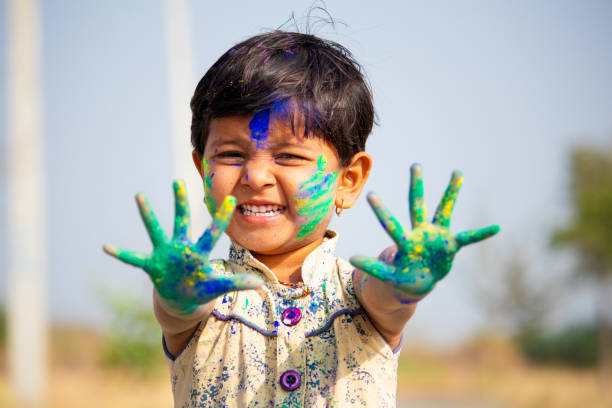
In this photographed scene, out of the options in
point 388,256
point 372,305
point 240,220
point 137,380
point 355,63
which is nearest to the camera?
point 388,256

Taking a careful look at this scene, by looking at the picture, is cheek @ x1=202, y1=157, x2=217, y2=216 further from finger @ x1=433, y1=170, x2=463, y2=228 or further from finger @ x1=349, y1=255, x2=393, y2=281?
finger @ x1=433, y1=170, x2=463, y2=228

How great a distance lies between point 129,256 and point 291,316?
0.61 metres

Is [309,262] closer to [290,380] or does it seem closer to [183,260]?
[290,380]

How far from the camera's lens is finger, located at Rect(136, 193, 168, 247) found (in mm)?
1730

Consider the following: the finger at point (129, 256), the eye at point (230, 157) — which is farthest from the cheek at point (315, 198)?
the finger at point (129, 256)

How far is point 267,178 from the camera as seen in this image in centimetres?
208

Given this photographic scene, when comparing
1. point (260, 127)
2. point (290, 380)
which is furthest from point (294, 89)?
point (290, 380)

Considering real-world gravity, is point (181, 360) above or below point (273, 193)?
below

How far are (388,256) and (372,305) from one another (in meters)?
0.21

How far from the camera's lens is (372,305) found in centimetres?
202

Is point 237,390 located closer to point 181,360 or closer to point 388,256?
point 181,360

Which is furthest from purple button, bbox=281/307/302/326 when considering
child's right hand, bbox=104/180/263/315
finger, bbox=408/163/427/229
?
finger, bbox=408/163/427/229

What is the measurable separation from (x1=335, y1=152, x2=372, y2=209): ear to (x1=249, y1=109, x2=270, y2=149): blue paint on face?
0.34 metres

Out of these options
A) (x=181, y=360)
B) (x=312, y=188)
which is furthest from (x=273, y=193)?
(x=181, y=360)
